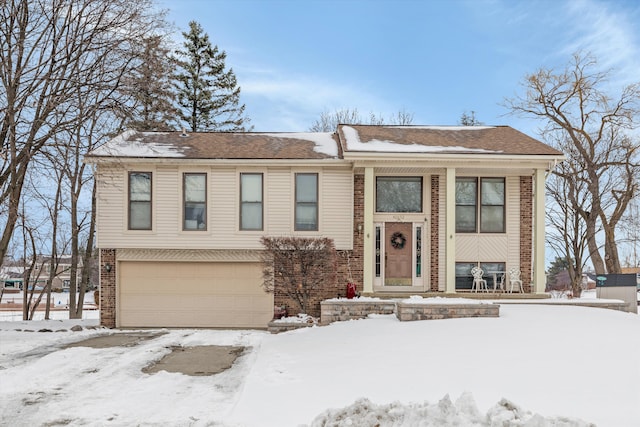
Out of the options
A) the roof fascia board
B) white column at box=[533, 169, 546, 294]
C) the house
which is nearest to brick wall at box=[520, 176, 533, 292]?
the house

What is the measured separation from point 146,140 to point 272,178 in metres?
4.59

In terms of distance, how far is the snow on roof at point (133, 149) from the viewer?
1358 cm

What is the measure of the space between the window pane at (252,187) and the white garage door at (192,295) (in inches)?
75.9

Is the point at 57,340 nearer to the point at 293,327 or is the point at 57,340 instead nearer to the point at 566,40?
the point at 293,327

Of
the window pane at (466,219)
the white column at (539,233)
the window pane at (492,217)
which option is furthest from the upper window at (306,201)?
the white column at (539,233)

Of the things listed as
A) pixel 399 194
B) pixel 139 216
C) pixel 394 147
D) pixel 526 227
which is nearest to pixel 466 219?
pixel 526 227

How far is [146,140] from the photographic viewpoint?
15328 mm

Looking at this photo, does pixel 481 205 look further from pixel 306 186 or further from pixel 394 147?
pixel 306 186

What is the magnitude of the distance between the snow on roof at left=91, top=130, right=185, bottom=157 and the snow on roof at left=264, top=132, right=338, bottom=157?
3.55 metres

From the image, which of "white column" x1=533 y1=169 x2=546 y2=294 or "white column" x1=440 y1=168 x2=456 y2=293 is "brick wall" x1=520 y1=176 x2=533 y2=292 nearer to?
"white column" x1=533 y1=169 x2=546 y2=294

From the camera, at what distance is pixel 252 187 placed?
14.0 meters

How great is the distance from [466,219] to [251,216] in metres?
6.28

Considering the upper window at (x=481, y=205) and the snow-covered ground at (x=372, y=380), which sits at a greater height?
the upper window at (x=481, y=205)

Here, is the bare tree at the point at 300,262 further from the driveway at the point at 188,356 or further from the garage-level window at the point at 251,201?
the driveway at the point at 188,356
